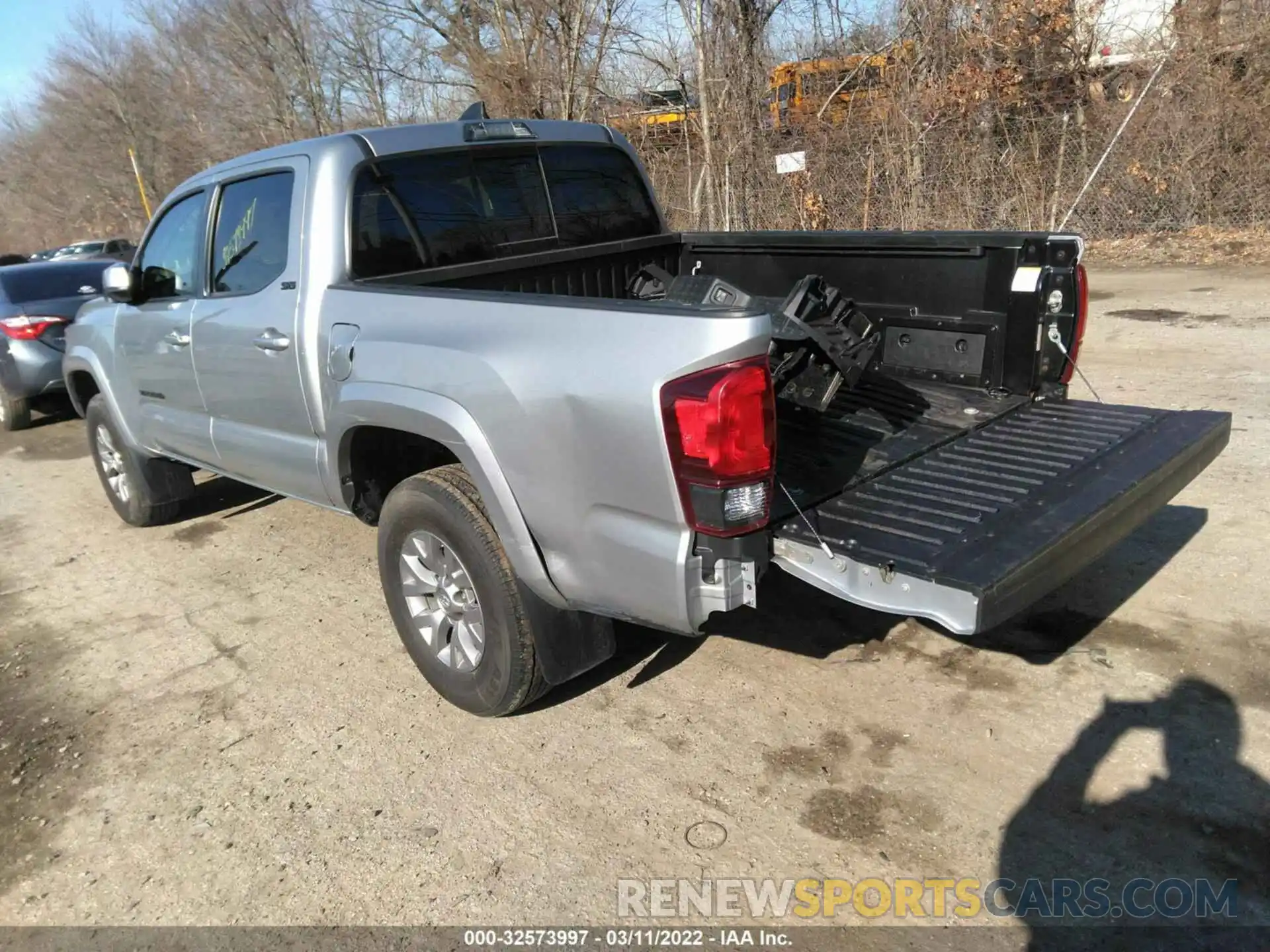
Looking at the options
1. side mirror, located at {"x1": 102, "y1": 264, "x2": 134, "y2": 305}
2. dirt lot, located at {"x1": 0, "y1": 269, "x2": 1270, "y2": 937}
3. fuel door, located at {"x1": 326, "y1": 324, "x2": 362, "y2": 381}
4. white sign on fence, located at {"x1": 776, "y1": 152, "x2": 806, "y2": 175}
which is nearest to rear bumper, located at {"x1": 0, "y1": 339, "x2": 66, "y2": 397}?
side mirror, located at {"x1": 102, "y1": 264, "x2": 134, "y2": 305}

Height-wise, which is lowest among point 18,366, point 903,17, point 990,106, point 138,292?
point 18,366

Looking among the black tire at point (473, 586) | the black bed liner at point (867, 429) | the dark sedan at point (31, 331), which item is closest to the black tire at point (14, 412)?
the dark sedan at point (31, 331)

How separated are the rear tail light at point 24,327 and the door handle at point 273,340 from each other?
21.7 feet

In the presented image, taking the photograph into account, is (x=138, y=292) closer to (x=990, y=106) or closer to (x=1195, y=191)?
(x=990, y=106)

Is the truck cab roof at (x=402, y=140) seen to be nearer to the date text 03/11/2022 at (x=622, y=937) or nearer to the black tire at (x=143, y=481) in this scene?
the black tire at (x=143, y=481)

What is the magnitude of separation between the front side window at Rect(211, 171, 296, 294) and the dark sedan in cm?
564

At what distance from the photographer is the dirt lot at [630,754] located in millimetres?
2711

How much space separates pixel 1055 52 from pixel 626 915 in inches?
585

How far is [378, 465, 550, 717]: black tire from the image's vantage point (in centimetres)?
312

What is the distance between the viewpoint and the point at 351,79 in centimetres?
2695

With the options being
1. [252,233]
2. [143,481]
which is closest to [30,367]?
[143,481]

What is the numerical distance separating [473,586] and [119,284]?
295cm

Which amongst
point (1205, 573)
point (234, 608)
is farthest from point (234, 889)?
point (1205, 573)

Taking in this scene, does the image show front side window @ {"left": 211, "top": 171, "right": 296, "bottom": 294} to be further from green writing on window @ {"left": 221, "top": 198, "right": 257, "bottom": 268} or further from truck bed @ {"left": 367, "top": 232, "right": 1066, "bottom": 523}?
truck bed @ {"left": 367, "top": 232, "right": 1066, "bottom": 523}
